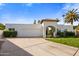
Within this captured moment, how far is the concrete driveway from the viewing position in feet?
42.1

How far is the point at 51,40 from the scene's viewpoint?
1415cm

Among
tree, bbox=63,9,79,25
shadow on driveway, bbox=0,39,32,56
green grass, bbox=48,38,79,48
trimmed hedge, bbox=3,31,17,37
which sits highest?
tree, bbox=63,9,79,25

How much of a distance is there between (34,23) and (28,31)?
82 centimetres

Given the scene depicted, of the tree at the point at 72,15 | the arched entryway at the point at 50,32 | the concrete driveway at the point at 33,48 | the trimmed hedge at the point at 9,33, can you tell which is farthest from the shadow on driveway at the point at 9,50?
the tree at the point at 72,15

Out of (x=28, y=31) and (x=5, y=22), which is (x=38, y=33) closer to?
(x=28, y=31)

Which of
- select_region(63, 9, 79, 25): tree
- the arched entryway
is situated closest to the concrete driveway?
the arched entryway

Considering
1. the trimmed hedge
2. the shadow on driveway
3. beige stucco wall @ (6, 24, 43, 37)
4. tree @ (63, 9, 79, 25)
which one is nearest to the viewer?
the shadow on driveway

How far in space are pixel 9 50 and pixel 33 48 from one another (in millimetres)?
1165

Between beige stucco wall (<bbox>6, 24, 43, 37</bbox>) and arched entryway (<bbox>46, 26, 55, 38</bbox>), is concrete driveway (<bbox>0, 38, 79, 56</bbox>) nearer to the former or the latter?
beige stucco wall (<bbox>6, 24, 43, 37</bbox>)

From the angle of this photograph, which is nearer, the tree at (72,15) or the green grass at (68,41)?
the tree at (72,15)

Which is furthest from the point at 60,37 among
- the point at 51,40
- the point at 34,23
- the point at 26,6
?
the point at 26,6

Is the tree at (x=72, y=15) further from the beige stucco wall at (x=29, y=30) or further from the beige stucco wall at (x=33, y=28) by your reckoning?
the beige stucco wall at (x=29, y=30)

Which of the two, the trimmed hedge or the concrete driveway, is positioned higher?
the trimmed hedge

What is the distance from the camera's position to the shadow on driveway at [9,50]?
1277cm
